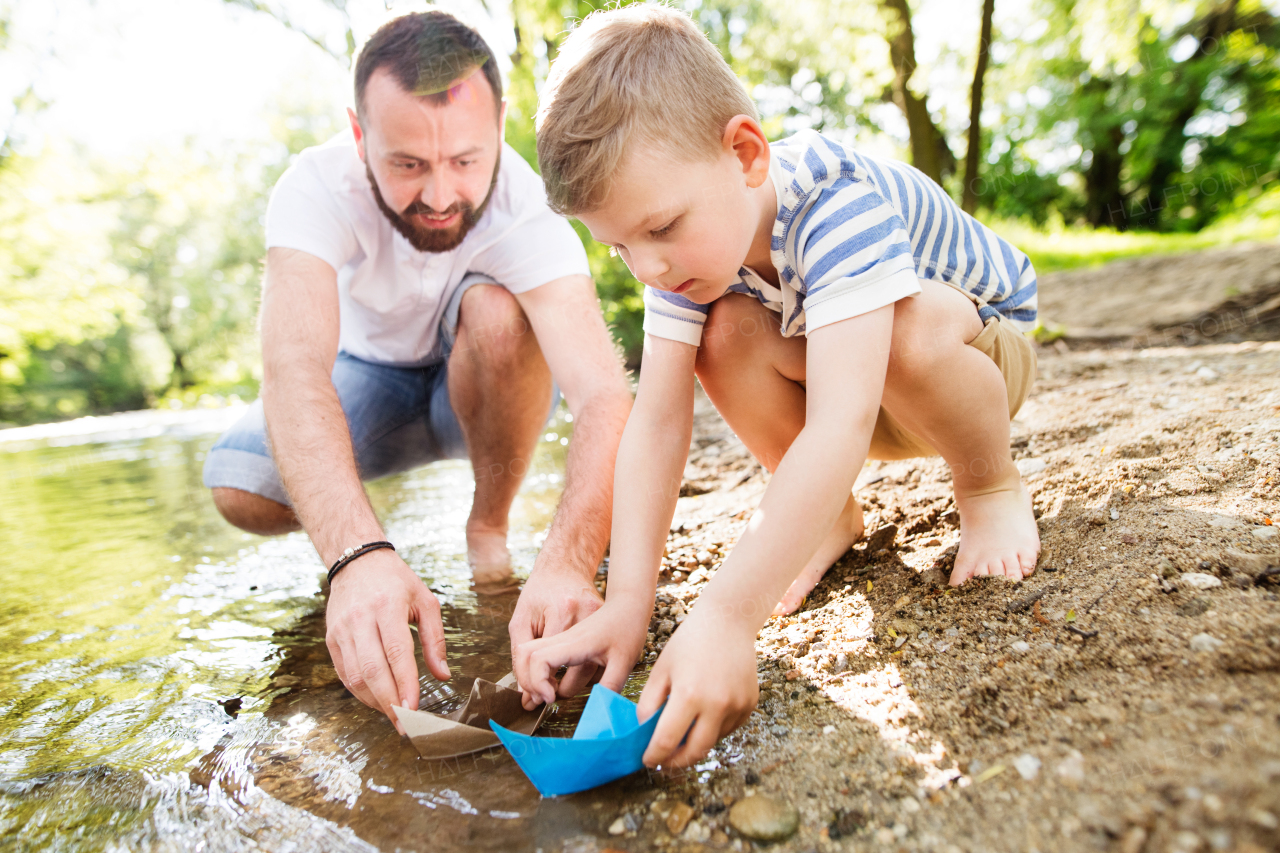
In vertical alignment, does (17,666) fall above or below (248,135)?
below

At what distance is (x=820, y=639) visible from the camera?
1.57 metres

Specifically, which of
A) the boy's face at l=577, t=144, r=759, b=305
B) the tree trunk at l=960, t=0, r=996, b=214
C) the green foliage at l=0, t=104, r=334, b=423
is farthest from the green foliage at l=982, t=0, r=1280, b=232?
the green foliage at l=0, t=104, r=334, b=423

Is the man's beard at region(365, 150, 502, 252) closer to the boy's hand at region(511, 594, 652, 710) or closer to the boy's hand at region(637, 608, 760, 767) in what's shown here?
the boy's hand at region(511, 594, 652, 710)

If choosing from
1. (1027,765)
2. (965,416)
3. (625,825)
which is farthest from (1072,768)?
(965,416)

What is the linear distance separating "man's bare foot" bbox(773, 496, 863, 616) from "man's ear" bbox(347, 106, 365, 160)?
177 cm

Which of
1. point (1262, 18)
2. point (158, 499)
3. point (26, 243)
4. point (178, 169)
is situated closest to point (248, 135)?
point (178, 169)

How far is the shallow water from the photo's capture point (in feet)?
3.88

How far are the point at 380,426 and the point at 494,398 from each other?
1.56 feet

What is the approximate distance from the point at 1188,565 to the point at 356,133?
2430 millimetres

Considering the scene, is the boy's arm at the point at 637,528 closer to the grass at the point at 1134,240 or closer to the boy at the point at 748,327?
the boy at the point at 748,327

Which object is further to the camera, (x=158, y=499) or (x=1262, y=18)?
(x=1262, y=18)

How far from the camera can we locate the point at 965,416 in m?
1.56

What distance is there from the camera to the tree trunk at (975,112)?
641 centimetres

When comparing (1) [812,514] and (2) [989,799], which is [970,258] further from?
(2) [989,799]
